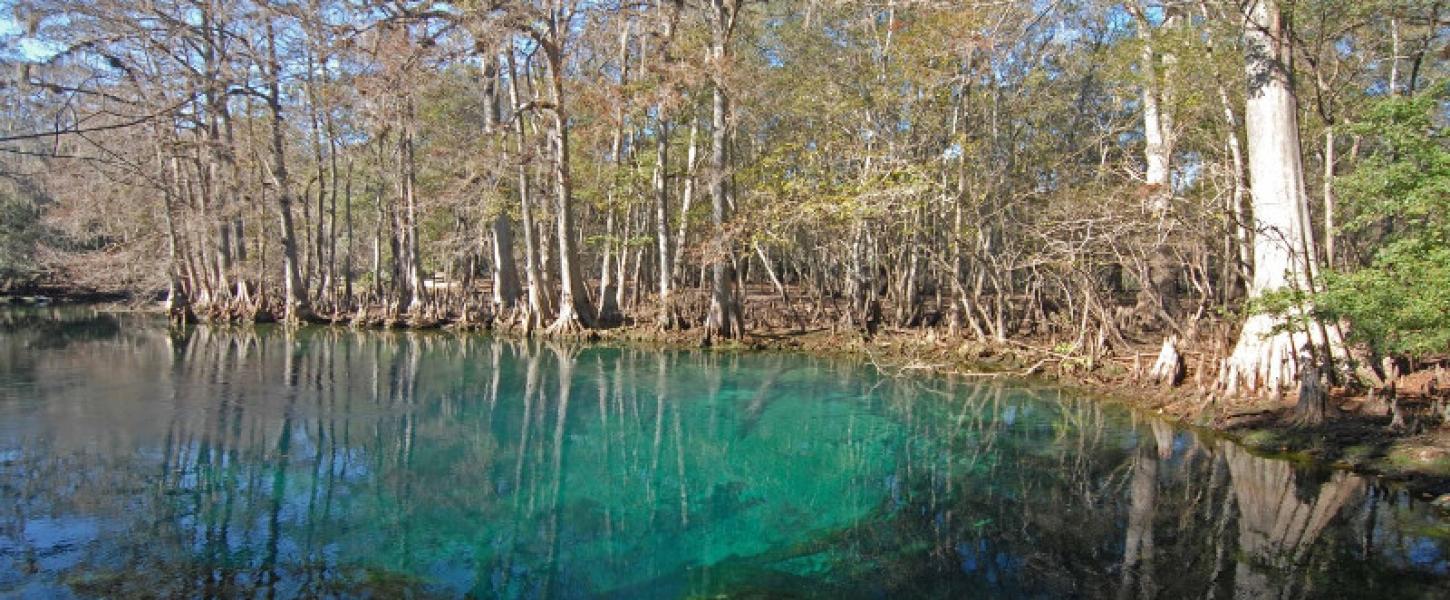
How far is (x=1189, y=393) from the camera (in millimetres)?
10242

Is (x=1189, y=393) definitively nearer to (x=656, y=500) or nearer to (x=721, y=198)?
(x=656, y=500)

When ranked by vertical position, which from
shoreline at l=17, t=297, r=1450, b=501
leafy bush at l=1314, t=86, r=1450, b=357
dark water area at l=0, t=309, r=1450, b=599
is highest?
leafy bush at l=1314, t=86, r=1450, b=357

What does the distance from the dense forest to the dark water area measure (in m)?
2.25

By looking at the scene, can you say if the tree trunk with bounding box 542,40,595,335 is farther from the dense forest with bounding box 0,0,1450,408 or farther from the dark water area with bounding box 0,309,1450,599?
the dark water area with bounding box 0,309,1450,599

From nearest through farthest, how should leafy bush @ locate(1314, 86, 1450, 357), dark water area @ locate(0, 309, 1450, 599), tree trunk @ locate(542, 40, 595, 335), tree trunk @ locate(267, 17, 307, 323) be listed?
1. dark water area @ locate(0, 309, 1450, 599)
2. leafy bush @ locate(1314, 86, 1450, 357)
3. tree trunk @ locate(542, 40, 595, 335)
4. tree trunk @ locate(267, 17, 307, 323)

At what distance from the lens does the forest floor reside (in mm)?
7281

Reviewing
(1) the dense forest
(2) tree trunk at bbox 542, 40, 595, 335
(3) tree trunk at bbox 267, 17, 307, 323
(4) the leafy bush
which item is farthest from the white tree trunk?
(3) tree trunk at bbox 267, 17, 307, 323

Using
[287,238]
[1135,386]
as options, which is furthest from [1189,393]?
[287,238]

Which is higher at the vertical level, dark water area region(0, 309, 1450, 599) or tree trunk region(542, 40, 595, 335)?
tree trunk region(542, 40, 595, 335)

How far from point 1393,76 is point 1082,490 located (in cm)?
1196

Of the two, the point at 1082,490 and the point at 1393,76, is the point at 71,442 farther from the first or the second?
the point at 1393,76

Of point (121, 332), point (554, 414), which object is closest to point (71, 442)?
point (554, 414)

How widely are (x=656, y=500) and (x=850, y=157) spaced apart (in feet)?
30.3

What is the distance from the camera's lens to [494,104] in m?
20.6
